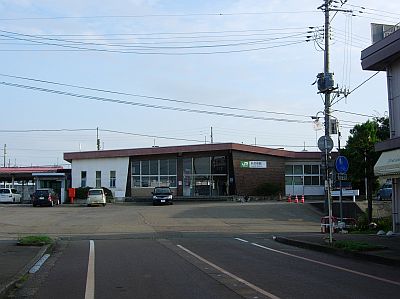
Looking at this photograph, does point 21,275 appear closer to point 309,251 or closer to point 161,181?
point 309,251

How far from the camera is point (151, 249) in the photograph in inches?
664

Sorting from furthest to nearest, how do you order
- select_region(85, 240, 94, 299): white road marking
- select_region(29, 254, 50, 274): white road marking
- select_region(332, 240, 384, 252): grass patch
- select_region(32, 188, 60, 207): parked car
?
1. select_region(32, 188, 60, 207): parked car
2. select_region(332, 240, 384, 252): grass patch
3. select_region(29, 254, 50, 274): white road marking
4. select_region(85, 240, 94, 299): white road marking

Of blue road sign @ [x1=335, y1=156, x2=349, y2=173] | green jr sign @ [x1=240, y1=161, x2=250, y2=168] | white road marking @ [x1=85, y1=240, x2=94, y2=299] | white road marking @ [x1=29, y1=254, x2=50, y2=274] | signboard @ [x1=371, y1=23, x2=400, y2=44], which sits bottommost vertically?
white road marking @ [x1=29, y1=254, x2=50, y2=274]

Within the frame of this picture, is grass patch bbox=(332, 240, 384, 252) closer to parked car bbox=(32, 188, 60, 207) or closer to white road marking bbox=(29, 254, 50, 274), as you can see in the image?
white road marking bbox=(29, 254, 50, 274)

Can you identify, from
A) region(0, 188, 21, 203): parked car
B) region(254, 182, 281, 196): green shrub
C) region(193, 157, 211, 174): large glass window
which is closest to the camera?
region(254, 182, 281, 196): green shrub

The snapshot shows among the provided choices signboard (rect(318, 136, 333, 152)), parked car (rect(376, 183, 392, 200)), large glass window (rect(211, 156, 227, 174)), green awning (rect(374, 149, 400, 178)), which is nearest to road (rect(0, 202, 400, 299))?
signboard (rect(318, 136, 333, 152))

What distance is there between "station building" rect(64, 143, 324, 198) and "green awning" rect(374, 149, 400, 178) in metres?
31.9

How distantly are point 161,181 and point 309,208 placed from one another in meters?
17.5

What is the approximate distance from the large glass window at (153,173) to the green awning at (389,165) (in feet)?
113

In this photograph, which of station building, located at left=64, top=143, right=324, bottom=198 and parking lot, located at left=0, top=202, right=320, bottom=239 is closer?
parking lot, located at left=0, top=202, right=320, bottom=239

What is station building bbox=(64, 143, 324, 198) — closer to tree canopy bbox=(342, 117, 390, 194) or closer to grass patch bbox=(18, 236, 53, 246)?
tree canopy bbox=(342, 117, 390, 194)

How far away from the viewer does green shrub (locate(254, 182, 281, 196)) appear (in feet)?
168

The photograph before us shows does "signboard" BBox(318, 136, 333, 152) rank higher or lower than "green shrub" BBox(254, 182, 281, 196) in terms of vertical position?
higher

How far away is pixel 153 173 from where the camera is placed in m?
53.0
